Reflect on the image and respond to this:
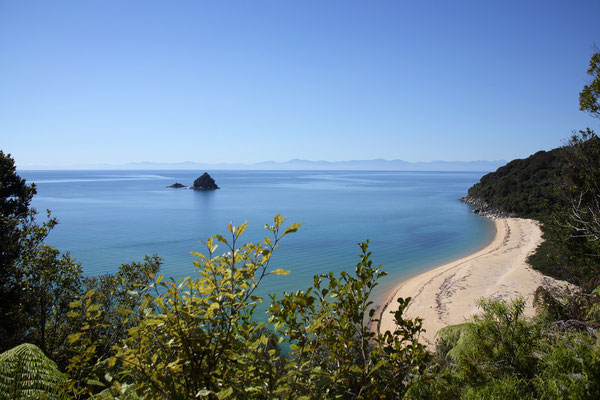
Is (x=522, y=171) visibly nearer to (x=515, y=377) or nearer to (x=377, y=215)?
(x=377, y=215)

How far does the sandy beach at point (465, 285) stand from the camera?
1798 cm

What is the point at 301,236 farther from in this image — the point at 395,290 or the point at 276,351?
the point at 276,351

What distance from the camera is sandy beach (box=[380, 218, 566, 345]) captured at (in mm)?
17984

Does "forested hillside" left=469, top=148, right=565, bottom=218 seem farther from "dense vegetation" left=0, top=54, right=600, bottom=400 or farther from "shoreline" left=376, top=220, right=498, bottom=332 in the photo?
"dense vegetation" left=0, top=54, right=600, bottom=400

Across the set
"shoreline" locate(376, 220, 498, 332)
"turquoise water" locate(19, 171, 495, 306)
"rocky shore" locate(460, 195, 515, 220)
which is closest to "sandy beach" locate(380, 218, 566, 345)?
"shoreline" locate(376, 220, 498, 332)

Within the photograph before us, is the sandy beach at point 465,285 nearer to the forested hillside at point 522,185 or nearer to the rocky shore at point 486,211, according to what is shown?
A: the forested hillside at point 522,185

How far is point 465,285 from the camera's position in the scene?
22609 mm

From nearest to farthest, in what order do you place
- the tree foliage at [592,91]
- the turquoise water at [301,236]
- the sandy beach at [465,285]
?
1. the tree foliage at [592,91]
2. the sandy beach at [465,285]
3. the turquoise water at [301,236]

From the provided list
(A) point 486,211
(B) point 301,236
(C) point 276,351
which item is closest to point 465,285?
(B) point 301,236

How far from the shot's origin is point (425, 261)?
3025 centimetres

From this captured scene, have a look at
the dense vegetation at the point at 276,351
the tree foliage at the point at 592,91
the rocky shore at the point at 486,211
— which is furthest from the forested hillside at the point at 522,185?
the dense vegetation at the point at 276,351

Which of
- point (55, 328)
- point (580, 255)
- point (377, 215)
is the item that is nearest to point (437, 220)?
point (377, 215)

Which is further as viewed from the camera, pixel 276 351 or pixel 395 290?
pixel 395 290

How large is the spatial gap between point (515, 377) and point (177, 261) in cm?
2868
